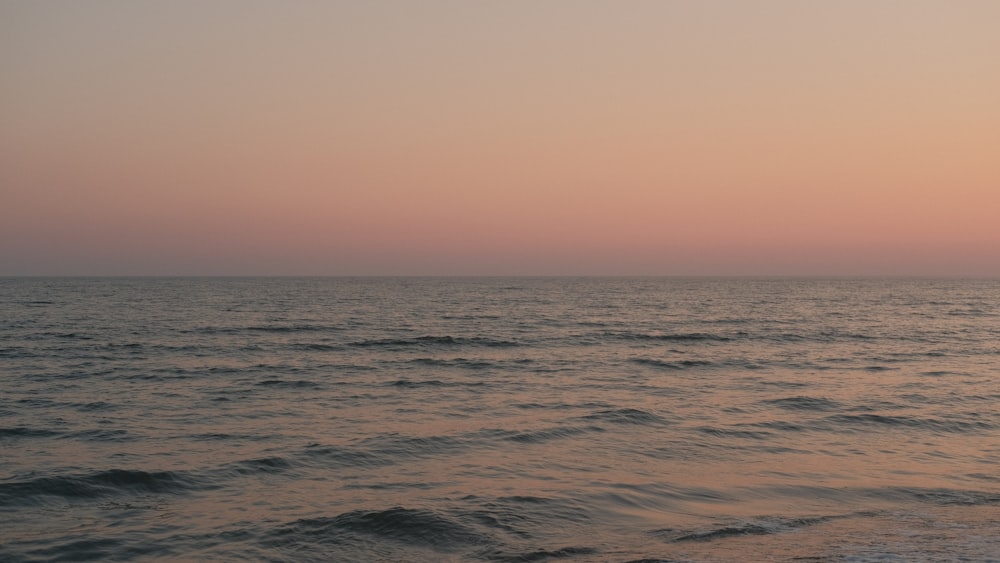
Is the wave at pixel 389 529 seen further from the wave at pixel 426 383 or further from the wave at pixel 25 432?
the wave at pixel 426 383

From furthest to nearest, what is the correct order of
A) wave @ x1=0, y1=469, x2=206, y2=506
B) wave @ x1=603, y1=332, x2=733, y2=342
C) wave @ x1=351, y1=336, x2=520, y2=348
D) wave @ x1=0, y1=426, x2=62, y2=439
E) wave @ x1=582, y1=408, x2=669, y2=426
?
wave @ x1=603, y1=332, x2=733, y2=342 → wave @ x1=351, y1=336, x2=520, y2=348 → wave @ x1=582, y1=408, x2=669, y2=426 → wave @ x1=0, y1=426, x2=62, y2=439 → wave @ x1=0, y1=469, x2=206, y2=506

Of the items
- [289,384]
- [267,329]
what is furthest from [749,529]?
[267,329]

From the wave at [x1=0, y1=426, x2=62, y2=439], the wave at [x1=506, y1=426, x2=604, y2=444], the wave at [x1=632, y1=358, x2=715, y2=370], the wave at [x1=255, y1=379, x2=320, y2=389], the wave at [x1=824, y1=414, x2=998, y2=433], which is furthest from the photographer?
the wave at [x1=632, y1=358, x2=715, y2=370]

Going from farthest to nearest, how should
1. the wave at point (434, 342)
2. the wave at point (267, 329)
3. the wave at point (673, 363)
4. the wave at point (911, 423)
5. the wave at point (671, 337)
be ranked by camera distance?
1. the wave at point (267, 329)
2. the wave at point (671, 337)
3. the wave at point (434, 342)
4. the wave at point (673, 363)
5. the wave at point (911, 423)

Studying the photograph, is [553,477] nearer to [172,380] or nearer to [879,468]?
[879,468]

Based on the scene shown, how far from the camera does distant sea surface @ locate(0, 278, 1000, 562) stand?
10.5m

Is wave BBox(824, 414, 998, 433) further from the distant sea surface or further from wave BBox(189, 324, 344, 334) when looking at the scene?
wave BBox(189, 324, 344, 334)

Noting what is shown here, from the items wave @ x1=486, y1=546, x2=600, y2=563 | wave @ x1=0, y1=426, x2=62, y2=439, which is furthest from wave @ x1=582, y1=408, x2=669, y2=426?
wave @ x1=0, y1=426, x2=62, y2=439

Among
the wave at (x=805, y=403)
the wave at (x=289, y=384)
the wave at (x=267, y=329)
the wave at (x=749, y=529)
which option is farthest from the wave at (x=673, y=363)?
the wave at (x=267, y=329)

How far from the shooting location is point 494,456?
621 inches

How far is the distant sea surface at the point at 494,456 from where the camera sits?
10.5m

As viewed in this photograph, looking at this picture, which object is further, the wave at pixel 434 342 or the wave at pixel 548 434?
the wave at pixel 434 342

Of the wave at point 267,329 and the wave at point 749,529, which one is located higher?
the wave at point 267,329

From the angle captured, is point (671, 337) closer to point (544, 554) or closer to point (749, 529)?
point (749, 529)
